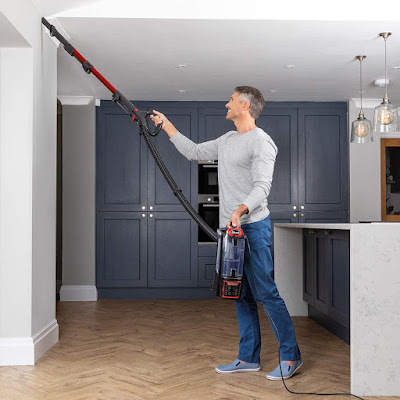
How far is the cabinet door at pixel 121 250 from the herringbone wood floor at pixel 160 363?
1.11 m

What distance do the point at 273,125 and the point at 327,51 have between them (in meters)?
1.84

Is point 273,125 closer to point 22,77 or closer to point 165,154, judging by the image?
point 165,154

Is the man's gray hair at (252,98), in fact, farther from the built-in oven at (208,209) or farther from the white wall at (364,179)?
the white wall at (364,179)

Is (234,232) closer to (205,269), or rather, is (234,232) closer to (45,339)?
(45,339)

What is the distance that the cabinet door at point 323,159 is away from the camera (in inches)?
239

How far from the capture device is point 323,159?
6082mm

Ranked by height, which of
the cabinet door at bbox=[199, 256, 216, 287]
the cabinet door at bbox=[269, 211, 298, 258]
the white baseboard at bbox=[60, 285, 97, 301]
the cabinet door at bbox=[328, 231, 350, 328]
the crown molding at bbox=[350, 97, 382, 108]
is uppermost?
the crown molding at bbox=[350, 97, 382, 108]

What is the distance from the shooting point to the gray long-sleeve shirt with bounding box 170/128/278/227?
2666 millimetres

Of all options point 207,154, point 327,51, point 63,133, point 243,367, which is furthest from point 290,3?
point 63,133

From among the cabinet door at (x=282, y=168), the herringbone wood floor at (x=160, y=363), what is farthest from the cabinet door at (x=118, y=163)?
the herringbone wood floor at (x=160, y=363)

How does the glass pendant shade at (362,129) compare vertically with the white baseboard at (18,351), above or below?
above

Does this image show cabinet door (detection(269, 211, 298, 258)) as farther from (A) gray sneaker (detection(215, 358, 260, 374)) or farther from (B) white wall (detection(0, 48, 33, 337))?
(B) white wall (detection(0, 48, 33, 337))

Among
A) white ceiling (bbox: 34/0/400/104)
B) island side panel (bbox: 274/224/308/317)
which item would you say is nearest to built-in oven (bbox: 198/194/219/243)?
white ceiling (bbox: 34/0/400/104)

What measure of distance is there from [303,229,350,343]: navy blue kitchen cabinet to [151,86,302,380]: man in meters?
0.76
